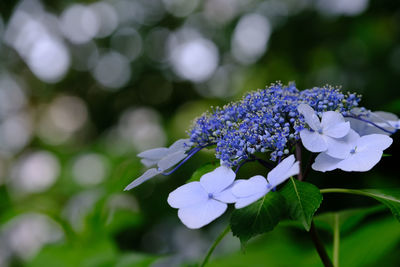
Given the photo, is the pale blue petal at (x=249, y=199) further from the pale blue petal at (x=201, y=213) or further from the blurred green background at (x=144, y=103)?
the blurred green background at (x=144, y=103)

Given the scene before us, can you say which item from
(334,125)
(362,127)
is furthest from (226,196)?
(362,127)

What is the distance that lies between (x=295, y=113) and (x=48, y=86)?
424cm

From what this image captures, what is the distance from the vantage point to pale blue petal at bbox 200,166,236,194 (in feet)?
1.81

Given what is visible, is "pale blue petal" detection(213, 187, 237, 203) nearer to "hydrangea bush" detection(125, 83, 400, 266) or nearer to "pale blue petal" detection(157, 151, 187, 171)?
"hydrangea bush" detection(125, 83, 400, 266)

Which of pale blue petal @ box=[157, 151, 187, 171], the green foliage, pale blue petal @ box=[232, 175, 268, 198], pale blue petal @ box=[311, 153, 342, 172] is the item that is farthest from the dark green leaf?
the green foliage

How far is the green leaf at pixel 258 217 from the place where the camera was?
0.52 meters

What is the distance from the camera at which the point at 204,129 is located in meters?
0.67

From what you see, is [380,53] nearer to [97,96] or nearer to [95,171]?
[95,171]

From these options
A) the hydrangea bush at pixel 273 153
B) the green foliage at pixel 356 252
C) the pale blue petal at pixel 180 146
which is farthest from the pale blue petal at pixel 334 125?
the green foliage at pixel 356 252

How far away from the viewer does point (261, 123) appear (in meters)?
0.61

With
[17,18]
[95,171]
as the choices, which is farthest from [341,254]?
[17,18]

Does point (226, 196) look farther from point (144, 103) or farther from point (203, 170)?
point (144, 103)

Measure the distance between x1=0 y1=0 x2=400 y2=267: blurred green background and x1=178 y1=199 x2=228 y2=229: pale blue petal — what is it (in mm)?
501

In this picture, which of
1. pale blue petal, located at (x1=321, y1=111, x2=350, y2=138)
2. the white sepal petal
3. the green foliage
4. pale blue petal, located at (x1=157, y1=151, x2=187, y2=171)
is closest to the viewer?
the white sepal petal
